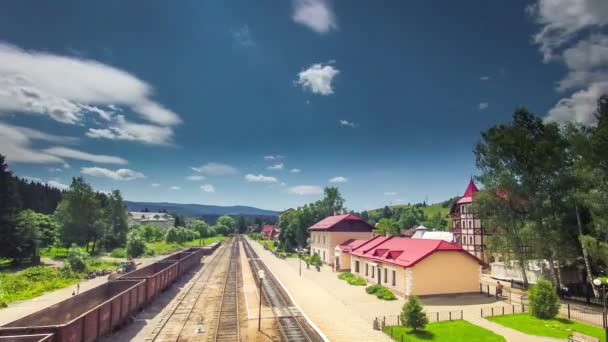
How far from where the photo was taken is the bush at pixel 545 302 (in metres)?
25.0

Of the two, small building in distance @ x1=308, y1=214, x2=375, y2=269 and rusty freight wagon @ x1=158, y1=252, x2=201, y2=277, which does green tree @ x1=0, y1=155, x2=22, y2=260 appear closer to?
rusty freight wagon @ x1=158, y1=252, x2=201, y2=277

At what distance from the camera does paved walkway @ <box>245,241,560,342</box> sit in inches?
850

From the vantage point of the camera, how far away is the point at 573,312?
26.9 m

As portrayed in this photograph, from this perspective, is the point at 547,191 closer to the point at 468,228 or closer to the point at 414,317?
the point at 414,317

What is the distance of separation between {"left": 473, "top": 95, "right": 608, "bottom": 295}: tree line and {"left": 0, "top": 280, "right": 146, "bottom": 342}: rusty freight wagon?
31218mm

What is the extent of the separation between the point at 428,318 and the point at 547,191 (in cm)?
1673

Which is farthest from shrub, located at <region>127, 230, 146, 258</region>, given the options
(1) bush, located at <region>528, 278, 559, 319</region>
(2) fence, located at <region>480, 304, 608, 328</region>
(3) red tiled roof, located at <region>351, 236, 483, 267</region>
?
(1) bush, located at <region>528, 278, 559, 319</region>

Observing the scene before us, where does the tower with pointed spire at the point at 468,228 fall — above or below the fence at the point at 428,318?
above

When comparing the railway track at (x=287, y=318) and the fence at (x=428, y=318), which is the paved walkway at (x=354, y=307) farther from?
the railway track at (x=287, y=318)

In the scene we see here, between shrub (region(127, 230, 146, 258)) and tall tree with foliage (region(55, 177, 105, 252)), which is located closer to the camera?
shrub (region(127, 230, 146, 258))

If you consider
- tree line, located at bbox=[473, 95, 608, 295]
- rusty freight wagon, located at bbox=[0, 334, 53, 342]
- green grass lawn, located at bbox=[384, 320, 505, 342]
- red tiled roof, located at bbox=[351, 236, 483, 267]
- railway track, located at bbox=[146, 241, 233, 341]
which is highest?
tree line, located at bbox=[473, 95, 608, 295]

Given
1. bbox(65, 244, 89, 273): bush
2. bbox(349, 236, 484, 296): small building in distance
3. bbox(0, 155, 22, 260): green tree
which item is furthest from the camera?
bbox(0, 155, 22, 260): green tree

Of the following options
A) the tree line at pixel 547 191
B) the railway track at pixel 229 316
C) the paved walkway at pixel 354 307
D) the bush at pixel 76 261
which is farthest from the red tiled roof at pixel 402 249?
the bush at pixel 76 261

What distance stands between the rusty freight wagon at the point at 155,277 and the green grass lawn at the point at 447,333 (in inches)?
711
